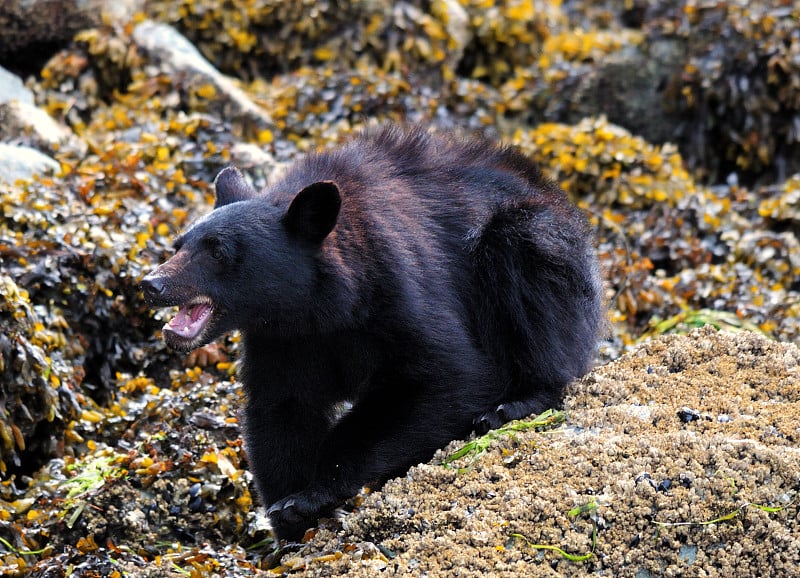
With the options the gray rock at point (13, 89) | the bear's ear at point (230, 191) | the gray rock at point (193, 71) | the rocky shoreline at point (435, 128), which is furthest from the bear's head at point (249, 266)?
the gray rock at point (13, 89)

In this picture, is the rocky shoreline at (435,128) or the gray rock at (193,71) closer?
the rocky shoreline at (435,128)

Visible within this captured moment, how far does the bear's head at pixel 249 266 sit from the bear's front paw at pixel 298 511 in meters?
0.75

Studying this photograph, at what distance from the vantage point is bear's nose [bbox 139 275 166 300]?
4.45 metres

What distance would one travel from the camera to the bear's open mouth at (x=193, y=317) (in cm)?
461

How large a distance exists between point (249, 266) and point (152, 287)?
43 cm

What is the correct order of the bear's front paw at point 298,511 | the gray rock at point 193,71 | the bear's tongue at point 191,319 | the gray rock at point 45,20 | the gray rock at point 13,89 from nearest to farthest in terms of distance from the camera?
the bear's tongue at point 191,319 → the bear's front paw at point 298,511 → the gray rock at point 13,89 → the gray rock at point 193,71 → the gray rock at point 45,20

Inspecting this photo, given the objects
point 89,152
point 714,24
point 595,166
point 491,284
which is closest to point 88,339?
point 89,152

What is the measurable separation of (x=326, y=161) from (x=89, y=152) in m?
3.88

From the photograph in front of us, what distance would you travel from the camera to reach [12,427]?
5.85 metres

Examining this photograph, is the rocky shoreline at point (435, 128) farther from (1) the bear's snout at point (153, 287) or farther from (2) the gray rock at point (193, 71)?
(1) the bear's snout at point (153, 287)

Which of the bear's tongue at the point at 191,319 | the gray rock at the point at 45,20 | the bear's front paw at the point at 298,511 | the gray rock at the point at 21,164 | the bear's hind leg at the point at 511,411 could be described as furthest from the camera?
the gray rock at the point at 45,20

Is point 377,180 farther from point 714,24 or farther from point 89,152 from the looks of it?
point 714,24

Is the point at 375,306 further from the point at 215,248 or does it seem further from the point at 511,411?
the point at 511,411

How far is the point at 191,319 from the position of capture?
4.65m
